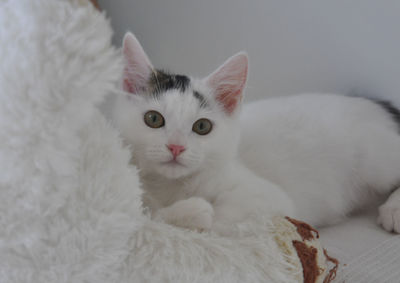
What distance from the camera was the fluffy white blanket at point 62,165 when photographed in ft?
1.52

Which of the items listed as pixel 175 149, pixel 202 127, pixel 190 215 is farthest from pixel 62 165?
pixel 202 127

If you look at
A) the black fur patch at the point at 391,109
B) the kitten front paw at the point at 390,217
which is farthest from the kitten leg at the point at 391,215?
the black fur patch at the point at 391,109

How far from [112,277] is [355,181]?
3.91 feet

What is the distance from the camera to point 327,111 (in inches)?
57.7

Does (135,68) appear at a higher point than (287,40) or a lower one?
lower

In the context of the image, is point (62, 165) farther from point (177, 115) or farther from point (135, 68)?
point (135, 68)

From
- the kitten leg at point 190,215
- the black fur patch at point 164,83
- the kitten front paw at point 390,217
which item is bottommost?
the kitten front paw at point 390,217

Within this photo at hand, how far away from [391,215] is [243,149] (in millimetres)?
568

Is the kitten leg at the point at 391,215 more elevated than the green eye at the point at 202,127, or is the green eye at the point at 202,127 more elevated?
the green eye at the point at 202,127

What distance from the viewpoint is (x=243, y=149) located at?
1394 mm

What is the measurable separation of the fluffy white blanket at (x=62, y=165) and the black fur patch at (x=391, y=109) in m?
1.29

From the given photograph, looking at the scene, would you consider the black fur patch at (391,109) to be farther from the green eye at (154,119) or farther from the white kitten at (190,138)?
the green eye at (154,119)

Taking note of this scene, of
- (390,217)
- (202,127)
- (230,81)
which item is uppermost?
(230,81)

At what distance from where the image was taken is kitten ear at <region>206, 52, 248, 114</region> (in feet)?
3.63
